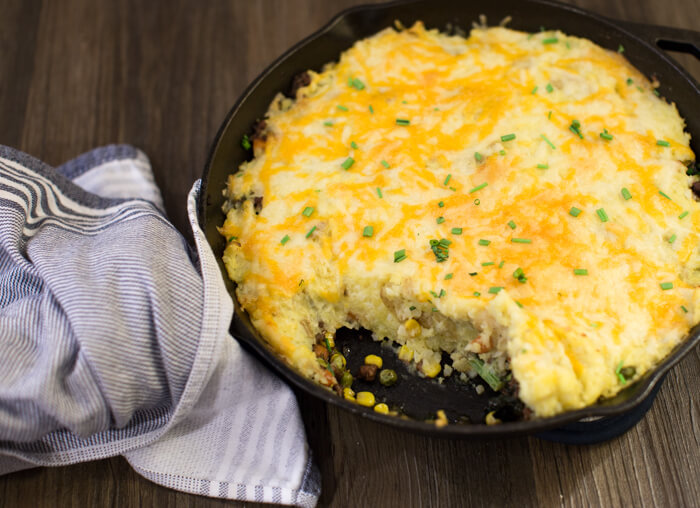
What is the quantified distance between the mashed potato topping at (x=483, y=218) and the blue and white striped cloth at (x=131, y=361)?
11.1 inches

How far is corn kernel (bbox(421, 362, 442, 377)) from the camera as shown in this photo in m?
2.90

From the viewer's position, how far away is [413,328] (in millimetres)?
2898

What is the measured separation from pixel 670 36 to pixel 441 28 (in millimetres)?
1111

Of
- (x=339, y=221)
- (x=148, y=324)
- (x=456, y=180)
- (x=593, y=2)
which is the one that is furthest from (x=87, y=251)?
(x=593, y=2)

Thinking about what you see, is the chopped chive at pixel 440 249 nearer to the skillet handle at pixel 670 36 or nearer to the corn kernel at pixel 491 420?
the corn kernel at pixel 491 420

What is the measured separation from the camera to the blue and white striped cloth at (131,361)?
2.48 metres

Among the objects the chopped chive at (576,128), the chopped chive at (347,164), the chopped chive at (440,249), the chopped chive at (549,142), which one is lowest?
the chopped chive at (440,249)

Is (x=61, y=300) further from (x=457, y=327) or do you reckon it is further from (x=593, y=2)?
(x=593, y=2)

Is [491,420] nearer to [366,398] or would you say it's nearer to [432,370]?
[432,370]

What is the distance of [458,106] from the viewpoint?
3.21 metres

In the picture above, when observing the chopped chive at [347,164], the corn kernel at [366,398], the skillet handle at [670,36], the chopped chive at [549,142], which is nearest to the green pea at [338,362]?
the corn kernel at [366,398]

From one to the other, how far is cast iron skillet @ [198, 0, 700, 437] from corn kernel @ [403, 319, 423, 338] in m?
0.15

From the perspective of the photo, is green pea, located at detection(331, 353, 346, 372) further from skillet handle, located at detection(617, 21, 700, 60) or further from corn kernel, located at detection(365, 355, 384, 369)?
skillet handle, located at detection(617, 21, 700, 60)

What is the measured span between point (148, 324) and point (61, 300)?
334mm
